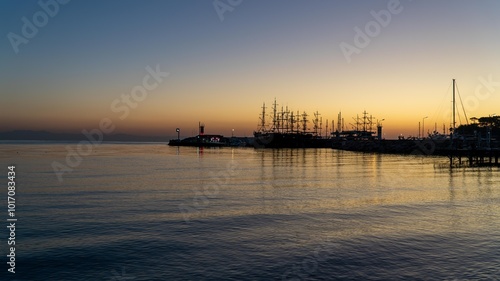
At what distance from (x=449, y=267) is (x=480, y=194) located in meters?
27.5

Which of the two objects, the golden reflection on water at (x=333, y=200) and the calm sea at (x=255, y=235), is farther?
the golden reflection on water at (x=333, y=200)

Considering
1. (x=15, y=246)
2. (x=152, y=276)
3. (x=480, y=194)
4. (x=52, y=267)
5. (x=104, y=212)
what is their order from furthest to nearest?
(x=480, y=194) < (x=104, y=212) < (x=15, y=246) < (x=52, y=267) < (x=152, y=276)

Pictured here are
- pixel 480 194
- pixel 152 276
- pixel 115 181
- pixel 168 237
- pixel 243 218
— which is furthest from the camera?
pixel 115 181

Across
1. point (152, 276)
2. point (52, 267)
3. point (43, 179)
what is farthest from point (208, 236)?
point (43, 179)

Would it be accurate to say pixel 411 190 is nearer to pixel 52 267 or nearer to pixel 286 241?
pixel 286 241

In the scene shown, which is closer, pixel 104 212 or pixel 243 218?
pixel 243 218

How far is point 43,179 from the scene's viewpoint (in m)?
55.4

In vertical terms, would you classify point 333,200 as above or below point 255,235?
above

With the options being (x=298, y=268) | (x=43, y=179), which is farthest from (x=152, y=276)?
(x=43, y=179)

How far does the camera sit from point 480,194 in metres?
41.0

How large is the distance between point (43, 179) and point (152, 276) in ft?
150

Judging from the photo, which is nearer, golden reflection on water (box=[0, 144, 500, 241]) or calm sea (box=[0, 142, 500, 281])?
calm sea (box=[0, 142, 500, 281])

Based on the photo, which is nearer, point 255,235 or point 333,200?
point 255,235

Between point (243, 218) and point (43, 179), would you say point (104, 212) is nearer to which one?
point (243, 218)
